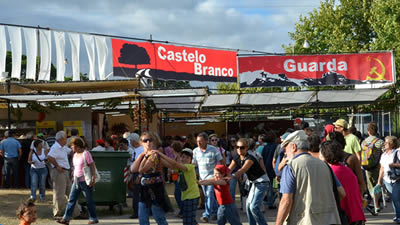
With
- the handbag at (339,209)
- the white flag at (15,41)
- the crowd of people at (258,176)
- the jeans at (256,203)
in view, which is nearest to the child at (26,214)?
the crowd of people at (258,176)

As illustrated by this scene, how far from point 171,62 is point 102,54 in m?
2.37

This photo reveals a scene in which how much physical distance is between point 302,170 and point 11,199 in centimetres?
1058

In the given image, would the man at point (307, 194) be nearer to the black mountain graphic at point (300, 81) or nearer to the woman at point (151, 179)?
the woman at point (151, 179)

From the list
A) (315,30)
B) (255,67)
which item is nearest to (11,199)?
(255,67)

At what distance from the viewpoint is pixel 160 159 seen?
704cm

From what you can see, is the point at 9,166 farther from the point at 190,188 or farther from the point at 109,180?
the point at 190,188

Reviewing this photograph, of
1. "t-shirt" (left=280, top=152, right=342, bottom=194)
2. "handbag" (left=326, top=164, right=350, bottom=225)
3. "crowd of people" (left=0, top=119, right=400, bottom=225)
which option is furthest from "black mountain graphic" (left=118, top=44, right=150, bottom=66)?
"t-shirt" (left=280, top=152, right=342, bottom=194)

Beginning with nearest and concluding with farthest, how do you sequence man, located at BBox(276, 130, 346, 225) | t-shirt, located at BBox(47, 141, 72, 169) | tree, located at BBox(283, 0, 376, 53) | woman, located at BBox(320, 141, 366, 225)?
man, located at BBox(276, 130, 346, 225), woman, located at BBox(320, 141, 366, 225), t-shirt, located at BBox(47, 141, 72, 169), tree, located at BBox(283, 0, 376, 53)

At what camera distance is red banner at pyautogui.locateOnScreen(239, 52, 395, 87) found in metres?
18.3

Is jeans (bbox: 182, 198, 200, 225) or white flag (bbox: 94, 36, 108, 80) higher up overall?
white flag (bbox: 94, 36, 108, 80)

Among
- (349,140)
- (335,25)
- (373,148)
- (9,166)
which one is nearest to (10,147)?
(9,166)

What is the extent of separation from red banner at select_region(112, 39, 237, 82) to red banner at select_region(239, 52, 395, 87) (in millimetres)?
676

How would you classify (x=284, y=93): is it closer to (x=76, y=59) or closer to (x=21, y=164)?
(x=76, y=59)

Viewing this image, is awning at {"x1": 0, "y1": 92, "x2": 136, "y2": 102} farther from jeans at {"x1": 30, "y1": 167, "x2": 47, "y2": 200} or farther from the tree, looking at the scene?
the tree
